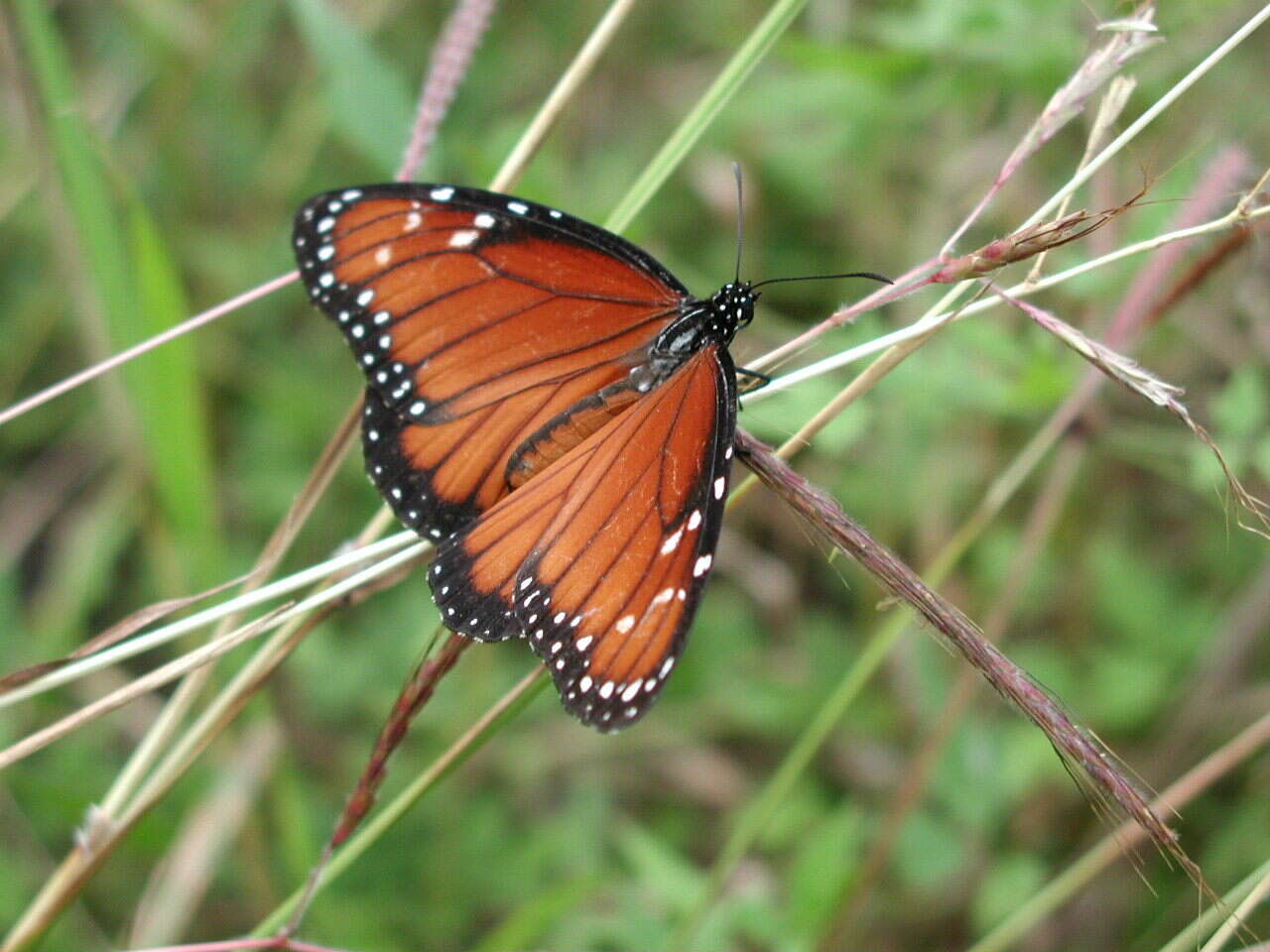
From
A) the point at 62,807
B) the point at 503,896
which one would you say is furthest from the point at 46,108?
the point at 503,896

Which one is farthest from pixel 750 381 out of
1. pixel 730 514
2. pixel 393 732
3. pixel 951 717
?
pixel 730 514

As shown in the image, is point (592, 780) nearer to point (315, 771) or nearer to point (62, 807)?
point (315, 771)

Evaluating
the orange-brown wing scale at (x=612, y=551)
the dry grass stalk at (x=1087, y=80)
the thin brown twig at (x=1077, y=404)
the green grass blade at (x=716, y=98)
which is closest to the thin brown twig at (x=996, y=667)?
the orange-brown wing scale at (x=612, y=551)

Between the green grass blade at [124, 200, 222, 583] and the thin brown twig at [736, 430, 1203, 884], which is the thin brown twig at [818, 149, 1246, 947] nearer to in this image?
the thin brown twig at [736, 430, 1203, 884]

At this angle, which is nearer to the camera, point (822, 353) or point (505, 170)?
point (505, 170)

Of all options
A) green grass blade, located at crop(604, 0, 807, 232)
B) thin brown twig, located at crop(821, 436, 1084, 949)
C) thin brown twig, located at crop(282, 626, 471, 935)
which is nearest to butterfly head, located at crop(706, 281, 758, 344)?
green grass blade, located at crop(604, 0, 807, 232)

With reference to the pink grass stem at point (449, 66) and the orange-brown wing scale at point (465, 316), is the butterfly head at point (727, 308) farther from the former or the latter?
the pink grass stem at point (449, 66)

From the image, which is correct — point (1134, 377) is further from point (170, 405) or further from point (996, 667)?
point (170, 405)
